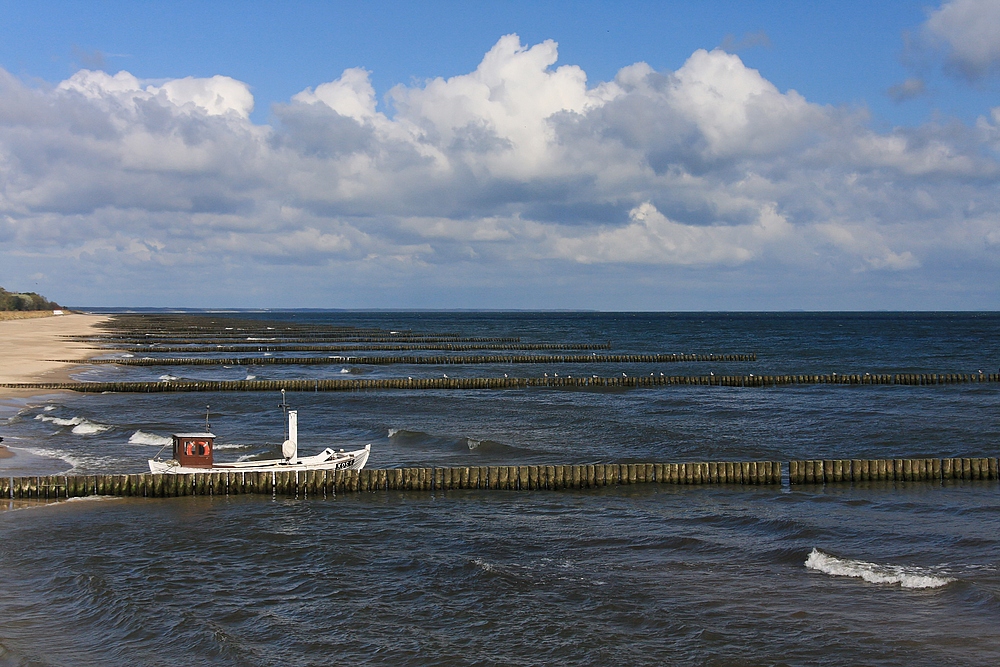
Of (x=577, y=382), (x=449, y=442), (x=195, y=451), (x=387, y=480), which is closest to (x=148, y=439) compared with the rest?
(x=195, y=451)

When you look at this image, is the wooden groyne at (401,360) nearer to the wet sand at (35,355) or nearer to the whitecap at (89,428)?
the wet sand at (35,355)

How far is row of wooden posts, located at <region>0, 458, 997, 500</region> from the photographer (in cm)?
2889

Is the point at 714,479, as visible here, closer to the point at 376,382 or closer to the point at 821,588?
the point at 821,588

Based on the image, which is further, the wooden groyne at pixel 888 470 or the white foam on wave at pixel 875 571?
the wooden groyne at pixel 888 470

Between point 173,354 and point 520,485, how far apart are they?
84740mm

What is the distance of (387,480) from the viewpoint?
30484mm

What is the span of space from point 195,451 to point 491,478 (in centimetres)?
1026

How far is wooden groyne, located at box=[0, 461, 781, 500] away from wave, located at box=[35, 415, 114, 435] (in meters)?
15.3

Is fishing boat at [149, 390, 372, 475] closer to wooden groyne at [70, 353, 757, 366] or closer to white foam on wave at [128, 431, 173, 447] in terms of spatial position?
white foam on wave at [128, 431, 173, 447]

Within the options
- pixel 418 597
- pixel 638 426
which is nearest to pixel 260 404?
pixel 638 426

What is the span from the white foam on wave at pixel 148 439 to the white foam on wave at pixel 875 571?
3018cm

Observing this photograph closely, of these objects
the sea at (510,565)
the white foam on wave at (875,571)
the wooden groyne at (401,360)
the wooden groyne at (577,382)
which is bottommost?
the sea at (510,565)

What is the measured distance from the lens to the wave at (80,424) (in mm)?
43031

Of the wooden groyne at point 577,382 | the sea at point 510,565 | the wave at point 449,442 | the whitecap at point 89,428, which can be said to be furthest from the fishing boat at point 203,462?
the wooden groyne at point 577,382
